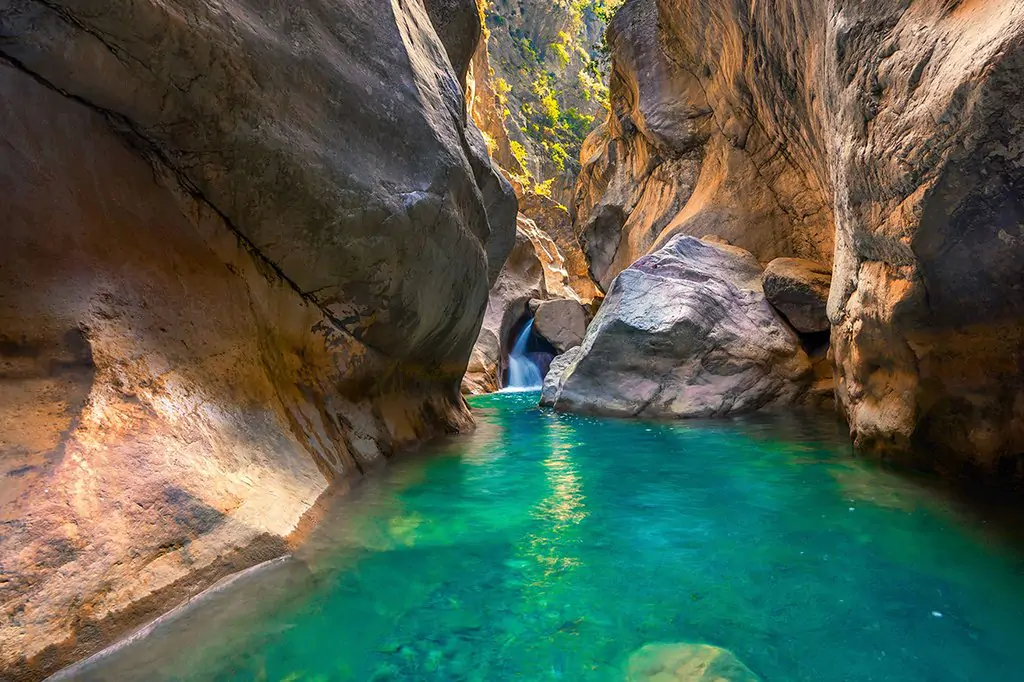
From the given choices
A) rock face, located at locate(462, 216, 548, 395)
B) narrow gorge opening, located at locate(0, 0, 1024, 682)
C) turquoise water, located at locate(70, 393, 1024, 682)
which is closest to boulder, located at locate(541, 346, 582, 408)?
rock face, located at locate(462, 216, 548, 395)

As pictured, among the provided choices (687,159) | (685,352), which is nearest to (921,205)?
(685,352)

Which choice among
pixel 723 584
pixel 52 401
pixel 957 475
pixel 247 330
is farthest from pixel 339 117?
pixel 957 475

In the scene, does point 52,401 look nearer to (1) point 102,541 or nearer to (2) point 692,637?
(1) point 102,541

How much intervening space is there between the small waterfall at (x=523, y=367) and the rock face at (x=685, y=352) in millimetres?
7399

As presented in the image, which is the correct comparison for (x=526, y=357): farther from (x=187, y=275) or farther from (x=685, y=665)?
(x=685, y=665)

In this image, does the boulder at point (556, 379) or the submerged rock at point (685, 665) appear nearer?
the submerged rock at point (685, 665)

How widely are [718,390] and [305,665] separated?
7745 millimetres

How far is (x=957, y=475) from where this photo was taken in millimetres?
4129

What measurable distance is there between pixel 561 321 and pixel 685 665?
16.5 metres

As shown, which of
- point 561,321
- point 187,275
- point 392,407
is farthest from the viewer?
point 561,321

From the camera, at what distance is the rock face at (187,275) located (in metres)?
2.28

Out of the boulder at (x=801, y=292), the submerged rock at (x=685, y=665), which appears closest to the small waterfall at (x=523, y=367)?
the boulder at (x=801, y=292)

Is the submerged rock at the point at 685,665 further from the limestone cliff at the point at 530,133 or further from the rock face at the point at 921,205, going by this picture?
the limestone cliff at the point at 530,133

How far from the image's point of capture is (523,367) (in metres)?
18.4
